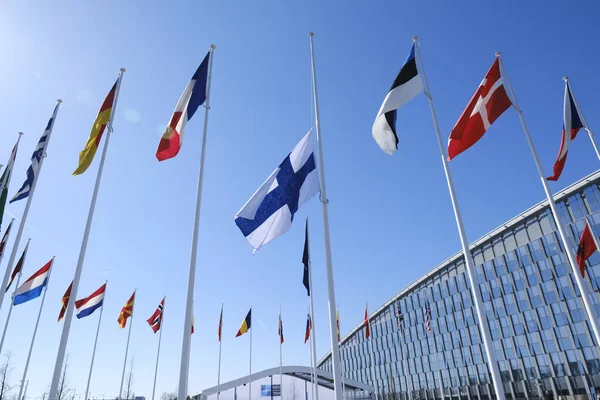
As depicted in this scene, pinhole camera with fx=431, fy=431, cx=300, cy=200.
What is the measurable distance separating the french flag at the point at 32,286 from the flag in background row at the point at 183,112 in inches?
520

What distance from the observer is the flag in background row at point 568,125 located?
1268 cm

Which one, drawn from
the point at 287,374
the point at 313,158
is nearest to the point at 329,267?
the point at 313,158

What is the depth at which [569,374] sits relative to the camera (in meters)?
52.5

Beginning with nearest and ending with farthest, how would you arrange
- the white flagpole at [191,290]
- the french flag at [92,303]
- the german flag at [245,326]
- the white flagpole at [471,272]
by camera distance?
the white flagpole at [471,272] → the white flagpole at [191,290] → the french flag at [92,303] → the german flag at [245,326]

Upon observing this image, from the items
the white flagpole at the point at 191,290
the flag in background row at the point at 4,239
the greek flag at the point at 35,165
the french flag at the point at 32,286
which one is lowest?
the white flagpole at the point at 191,290

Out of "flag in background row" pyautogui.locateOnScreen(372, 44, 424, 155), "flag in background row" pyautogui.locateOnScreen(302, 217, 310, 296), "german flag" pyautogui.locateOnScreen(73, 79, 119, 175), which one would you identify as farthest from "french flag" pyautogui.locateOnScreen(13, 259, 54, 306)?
"flag in background row" pyautogui.locateOnScreen(372, 44, 424, 155)

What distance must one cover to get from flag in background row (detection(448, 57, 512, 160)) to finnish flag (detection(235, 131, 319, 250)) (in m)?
3.60

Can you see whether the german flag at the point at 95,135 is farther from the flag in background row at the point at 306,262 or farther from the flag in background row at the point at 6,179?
the flag in background row at the point at 306,262

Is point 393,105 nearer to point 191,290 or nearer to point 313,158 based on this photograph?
point 313,158

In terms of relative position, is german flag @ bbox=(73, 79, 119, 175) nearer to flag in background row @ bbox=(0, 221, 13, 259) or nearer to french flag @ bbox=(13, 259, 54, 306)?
flag in background row @ bbox=(0, 221, 13, 259)

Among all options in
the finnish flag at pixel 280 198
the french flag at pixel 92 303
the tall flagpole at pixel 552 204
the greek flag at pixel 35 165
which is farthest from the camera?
the french flag at pixel 92 303

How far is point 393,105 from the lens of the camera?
34.4ft

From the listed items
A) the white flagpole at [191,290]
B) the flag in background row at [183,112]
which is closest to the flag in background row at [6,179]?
the flag in background row at [183,112]

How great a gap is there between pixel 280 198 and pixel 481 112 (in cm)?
559
